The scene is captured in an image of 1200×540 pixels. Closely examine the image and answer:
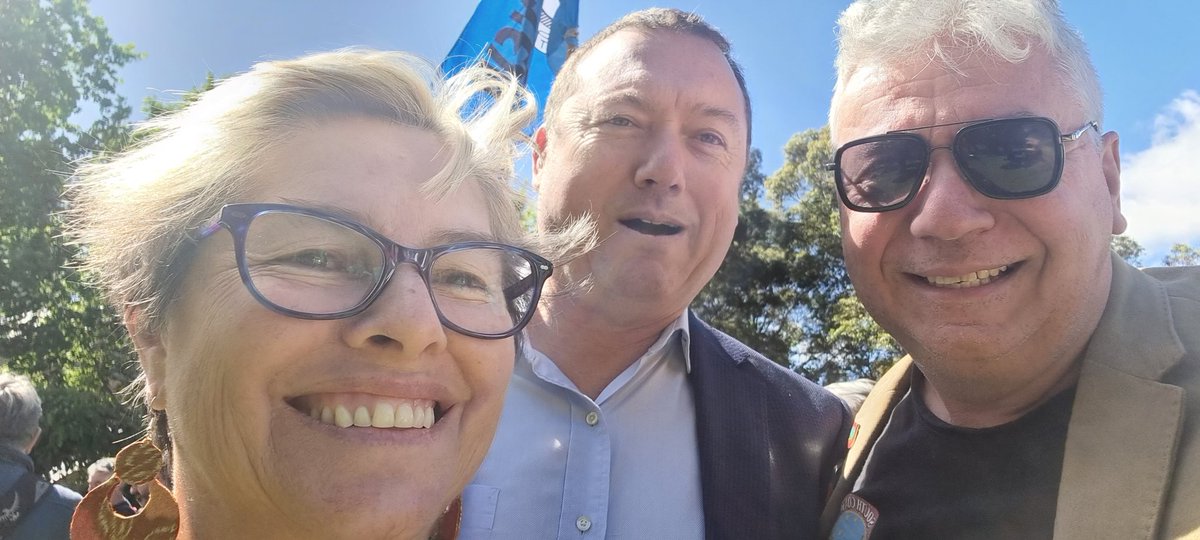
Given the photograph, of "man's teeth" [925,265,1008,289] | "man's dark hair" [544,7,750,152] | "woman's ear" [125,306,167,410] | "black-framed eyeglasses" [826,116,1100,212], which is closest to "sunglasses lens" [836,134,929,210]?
"black-framed eyeglasses" [826,116,1100,212]

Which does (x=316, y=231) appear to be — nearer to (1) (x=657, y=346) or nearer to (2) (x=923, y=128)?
(1) (x=657, y=346)

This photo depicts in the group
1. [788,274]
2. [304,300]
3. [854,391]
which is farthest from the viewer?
[788,274]

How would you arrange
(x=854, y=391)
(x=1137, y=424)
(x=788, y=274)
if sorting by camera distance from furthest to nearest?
(x=788, y=274)
(x=854, y=391)
(x=1137, y=424)

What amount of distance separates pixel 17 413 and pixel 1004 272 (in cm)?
467

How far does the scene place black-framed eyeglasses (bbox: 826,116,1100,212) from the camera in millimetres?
1834

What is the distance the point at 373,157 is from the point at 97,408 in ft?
43.2

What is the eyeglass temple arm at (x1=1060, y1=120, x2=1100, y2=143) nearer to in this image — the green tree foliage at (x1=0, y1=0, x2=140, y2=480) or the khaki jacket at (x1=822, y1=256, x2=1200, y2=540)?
the khaki jacket at (x1=822, y1=256, x2=1200, y2=540)

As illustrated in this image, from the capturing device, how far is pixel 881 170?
2.01 m

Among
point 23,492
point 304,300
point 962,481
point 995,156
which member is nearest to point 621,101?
point 995,156

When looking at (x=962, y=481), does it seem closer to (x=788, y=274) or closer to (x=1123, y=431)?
(x=1123, y=431)

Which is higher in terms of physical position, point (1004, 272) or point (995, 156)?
point (995, 156)

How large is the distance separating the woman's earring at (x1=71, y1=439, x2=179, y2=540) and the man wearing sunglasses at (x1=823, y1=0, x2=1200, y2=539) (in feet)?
6.08

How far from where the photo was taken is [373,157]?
140 cm

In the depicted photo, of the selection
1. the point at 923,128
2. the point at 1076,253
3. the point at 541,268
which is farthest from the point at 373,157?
the point at 1076,253
